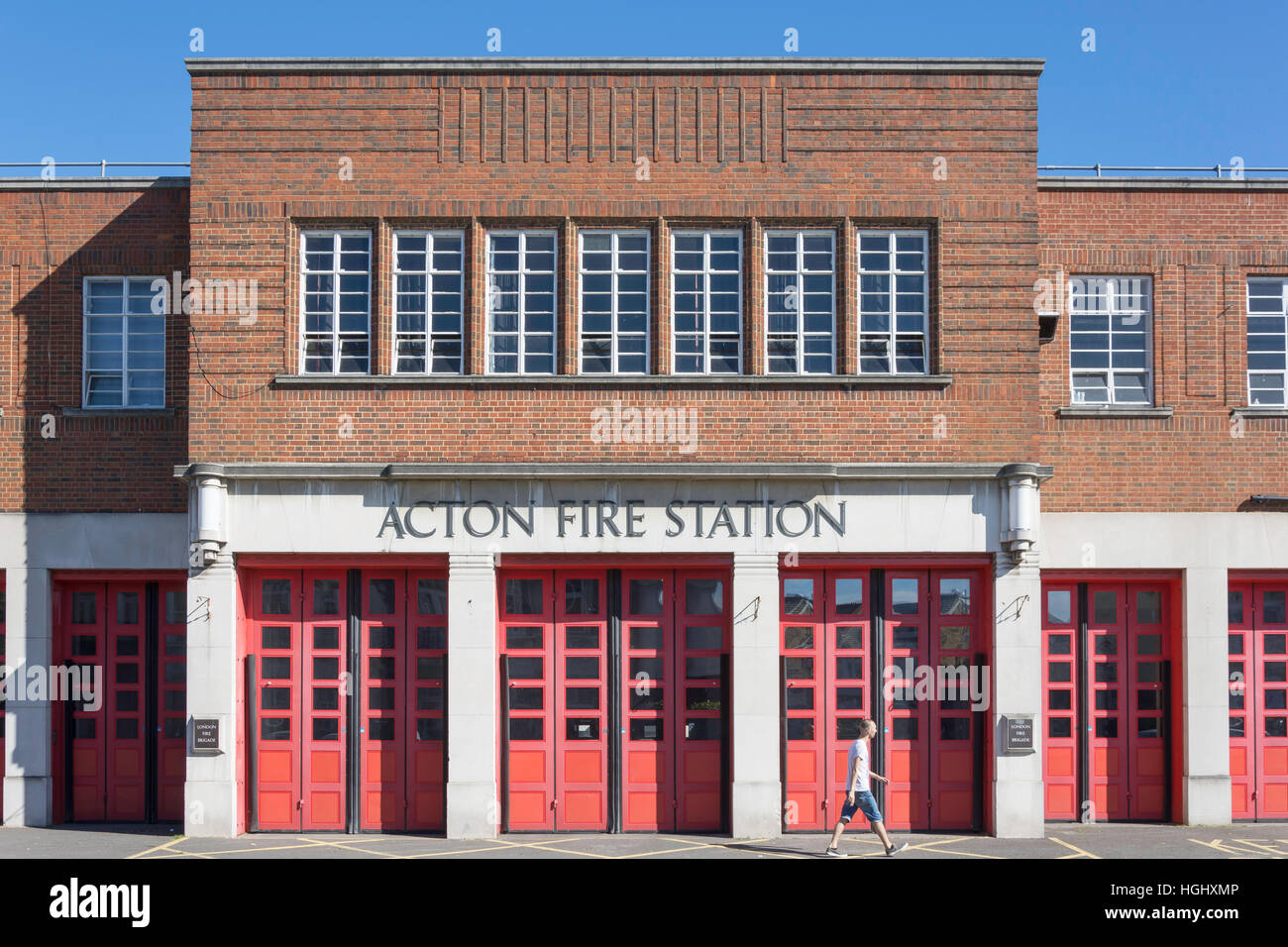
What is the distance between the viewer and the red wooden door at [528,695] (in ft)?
50.7

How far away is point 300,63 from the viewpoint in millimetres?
15594

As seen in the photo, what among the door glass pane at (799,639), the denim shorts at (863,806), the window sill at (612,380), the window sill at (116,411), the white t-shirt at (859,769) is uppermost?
the window sill at (612,380)

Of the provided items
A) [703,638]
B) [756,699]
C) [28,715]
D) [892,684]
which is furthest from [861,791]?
[28,715]

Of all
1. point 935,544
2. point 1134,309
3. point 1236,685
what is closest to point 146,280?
point 935,544

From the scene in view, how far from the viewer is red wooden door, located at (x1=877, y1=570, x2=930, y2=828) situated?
15.6 metres

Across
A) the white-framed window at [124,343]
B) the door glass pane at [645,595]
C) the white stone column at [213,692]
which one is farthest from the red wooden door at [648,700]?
the white-framed window at [124,343]

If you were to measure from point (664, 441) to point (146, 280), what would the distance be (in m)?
7.17

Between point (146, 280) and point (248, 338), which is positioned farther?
point (146, 280)

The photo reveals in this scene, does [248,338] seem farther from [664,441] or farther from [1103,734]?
[1103,734]

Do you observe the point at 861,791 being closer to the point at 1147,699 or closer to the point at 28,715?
the point at 1147,699

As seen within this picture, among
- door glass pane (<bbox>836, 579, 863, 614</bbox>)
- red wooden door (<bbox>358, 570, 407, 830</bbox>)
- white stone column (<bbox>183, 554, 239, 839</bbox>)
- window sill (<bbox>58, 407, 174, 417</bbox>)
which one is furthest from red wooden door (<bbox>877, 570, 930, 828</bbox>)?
window sill (<bbox>58, 407, 174, 417</bbox>)

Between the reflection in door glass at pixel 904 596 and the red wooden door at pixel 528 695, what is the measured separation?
13.9ft

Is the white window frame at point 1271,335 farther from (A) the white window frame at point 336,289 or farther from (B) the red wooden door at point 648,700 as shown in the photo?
(A) the white window frame at point 336,289

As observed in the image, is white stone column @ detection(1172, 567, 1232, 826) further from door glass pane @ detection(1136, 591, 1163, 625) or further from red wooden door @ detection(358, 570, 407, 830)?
red wooden door @ detection(358, 570, 407, 830)
